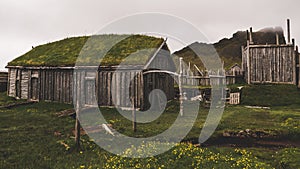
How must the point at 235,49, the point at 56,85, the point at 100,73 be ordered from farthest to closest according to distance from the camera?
the point at 235,49 < the point at 56,85 < the point at 100,73

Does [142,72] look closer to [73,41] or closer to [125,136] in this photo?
[125,136]

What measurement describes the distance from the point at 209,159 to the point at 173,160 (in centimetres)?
133

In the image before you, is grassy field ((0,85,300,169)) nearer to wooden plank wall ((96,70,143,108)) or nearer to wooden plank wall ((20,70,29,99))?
wooden plank wall ((96,70,143,108))

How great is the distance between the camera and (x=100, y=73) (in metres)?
21.9

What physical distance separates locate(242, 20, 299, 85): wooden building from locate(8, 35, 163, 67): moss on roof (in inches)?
539

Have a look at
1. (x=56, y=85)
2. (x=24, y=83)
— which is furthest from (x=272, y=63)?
(x=24, y=83)

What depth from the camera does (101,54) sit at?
23469 millimetres

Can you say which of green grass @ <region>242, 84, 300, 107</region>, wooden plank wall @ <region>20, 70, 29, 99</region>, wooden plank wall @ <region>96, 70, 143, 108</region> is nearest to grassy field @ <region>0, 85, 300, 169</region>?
wooden plank wall @ <region>96, 70, 143, 108</region>

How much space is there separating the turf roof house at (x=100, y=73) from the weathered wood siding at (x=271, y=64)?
34.0ft

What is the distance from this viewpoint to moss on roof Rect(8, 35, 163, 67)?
2211cm

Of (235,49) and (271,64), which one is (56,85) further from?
(235,49)

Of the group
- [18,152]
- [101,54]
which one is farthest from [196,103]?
[18,152]

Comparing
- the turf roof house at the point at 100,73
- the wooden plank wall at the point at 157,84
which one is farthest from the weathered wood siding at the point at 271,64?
the wooden plank wall at the point at 157,84

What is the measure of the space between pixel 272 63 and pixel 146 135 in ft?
74.8
